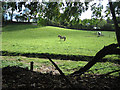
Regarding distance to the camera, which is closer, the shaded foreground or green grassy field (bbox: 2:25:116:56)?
the shaded foreground

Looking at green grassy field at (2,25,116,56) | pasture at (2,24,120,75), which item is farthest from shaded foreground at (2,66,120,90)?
green grassy field at (2,25,116,56)

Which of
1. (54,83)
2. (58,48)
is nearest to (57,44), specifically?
(58,48)

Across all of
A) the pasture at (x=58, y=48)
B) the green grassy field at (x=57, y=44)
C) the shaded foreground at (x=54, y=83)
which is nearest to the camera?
the shaded foreground at (x=54, y=83)

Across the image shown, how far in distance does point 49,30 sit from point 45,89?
114 feet

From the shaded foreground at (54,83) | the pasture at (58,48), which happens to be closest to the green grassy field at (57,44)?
the pasture at (58,48)

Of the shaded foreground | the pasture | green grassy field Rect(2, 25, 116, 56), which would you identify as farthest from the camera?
green grassy field Rect(2, 25, 116, 56)

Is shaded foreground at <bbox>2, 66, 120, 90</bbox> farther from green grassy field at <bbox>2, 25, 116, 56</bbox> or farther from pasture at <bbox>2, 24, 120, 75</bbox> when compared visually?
green grassy field at <bbox>2, 25, 116, 56</bbox>

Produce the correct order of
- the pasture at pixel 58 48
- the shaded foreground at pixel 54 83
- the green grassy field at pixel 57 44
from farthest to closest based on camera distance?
1. the green grassy field at pixel 57 44
2. the pasture at pixel 58 48
3. the shaded foreground at pixel 54 83

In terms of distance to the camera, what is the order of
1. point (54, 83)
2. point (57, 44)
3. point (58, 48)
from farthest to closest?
point (57, 44) → point (58, 48) → point (54, 83)

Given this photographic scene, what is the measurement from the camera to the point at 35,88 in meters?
2.04

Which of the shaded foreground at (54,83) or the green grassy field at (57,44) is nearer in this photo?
the shaded foreground at (54,83)

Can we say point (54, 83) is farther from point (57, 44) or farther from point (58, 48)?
point (57, 44)

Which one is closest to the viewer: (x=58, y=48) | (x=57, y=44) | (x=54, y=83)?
(x=54, y=83)

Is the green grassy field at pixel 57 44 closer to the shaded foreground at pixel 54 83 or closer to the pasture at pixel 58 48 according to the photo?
the pasture at pixel 58 48
